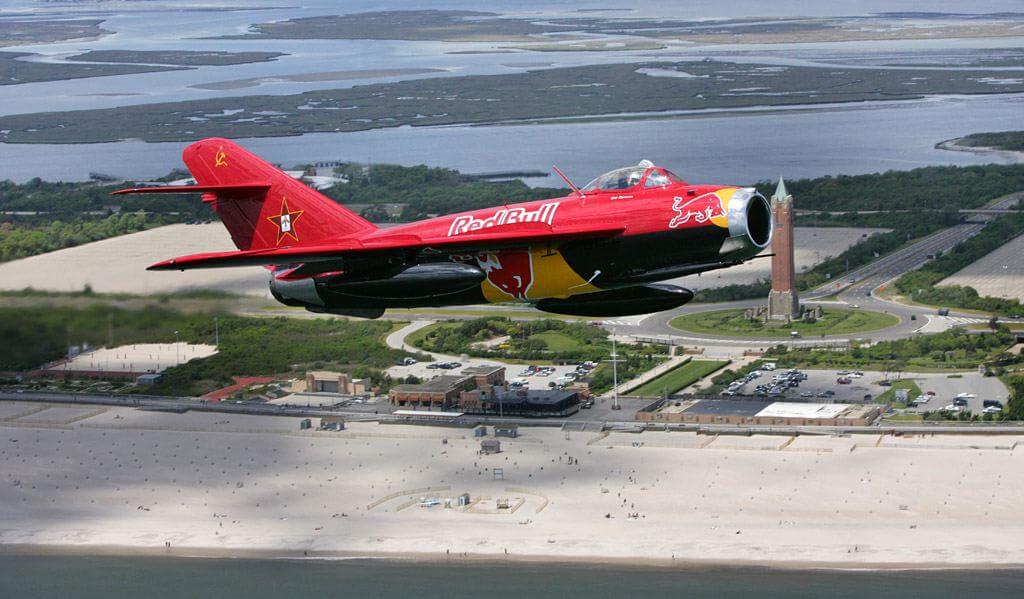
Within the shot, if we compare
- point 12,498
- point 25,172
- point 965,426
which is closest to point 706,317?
point 965,426

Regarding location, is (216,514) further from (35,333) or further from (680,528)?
(680,528)

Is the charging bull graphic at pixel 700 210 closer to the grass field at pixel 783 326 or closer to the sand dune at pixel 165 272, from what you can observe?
the sand dune at pixel 165 272

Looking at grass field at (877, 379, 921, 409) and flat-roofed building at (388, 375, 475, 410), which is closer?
grass field at (877, 379, 921, 409)

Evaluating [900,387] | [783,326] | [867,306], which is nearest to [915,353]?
[900,387]

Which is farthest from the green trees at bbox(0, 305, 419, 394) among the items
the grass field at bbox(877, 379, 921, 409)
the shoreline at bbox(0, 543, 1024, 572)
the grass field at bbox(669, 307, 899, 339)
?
the grass field at bbox(877, 379, 921, 409)

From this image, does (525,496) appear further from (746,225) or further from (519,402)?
(746,225)

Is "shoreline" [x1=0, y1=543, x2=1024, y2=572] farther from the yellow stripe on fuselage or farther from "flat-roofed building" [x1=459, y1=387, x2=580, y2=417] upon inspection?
the yellow stripe on fuselage
